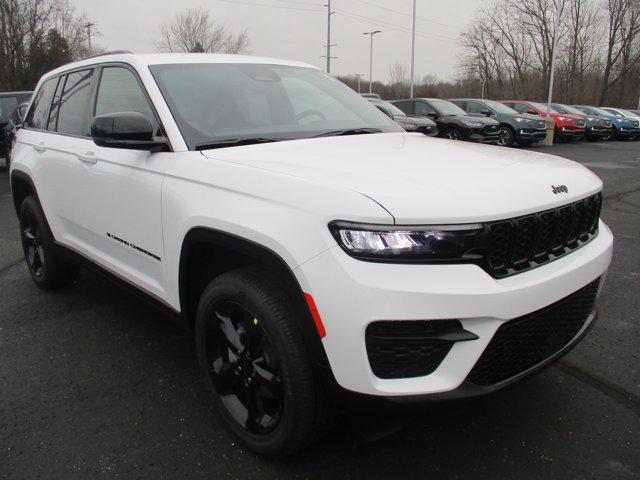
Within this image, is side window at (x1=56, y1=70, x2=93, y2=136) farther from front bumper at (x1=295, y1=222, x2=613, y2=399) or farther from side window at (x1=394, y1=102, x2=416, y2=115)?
side window at (x1=394, y1=102, x2=416, y2=115)

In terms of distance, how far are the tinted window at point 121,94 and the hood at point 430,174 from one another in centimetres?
67

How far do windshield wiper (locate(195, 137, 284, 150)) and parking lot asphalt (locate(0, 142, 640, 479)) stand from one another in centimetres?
129

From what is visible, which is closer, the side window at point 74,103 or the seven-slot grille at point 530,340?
the seven-slot grille at point 530,340

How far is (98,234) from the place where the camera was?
125 inches

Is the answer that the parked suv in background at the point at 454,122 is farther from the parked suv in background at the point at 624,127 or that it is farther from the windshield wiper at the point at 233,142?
the windshield wiper at the point at 233,142

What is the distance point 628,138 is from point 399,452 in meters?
26.1

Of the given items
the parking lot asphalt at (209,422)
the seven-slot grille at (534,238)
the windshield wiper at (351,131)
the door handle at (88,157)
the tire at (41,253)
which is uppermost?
the windshield wiper at (351,131)

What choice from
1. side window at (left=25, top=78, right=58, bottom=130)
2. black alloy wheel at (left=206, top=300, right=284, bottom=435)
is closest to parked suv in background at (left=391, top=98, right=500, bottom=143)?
side window at (left=25, top=78, right=58, bottom=130)

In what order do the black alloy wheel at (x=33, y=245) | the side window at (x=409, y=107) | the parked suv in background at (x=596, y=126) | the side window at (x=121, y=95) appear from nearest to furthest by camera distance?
1. the side window at (x=121, y=95)
2. the black alloy wheel at (x=33, y=245)
3. the side window at (x=409, y=107)
4. the parked suv in background at (x=596, y=126)

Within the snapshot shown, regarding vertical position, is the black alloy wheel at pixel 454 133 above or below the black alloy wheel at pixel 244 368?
above

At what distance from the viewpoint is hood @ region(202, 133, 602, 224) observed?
175 cm

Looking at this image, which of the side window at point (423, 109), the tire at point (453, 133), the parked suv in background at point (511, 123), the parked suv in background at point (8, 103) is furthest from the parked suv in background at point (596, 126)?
the parked suv in background at point (8, 103)

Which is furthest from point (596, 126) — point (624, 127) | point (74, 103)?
point (74, 103)

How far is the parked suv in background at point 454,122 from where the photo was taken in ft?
49.4
